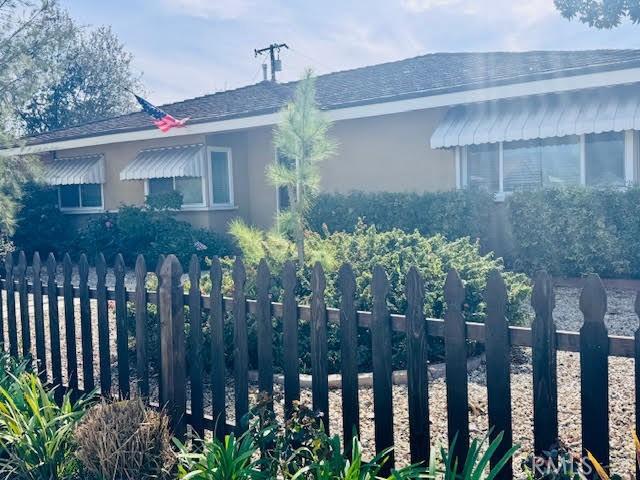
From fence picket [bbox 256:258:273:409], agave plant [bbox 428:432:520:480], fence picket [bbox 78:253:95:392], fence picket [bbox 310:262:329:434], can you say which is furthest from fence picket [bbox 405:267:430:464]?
fence picket [bbox 78:253:95:392]

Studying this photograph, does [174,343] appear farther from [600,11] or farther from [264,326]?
[600,11]

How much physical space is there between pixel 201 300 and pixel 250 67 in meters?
24.1

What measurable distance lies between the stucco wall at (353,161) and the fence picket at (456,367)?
10119 millimetres

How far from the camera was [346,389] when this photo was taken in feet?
10.5

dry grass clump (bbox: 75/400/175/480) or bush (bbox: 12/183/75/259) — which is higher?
bush (bbox: 12/183/75/259)

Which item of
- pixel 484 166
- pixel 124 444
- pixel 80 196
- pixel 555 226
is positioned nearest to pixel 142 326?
pixel 124 444

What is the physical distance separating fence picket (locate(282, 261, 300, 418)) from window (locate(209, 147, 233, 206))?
12823mm

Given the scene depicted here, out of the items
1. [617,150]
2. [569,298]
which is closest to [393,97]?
[617,150]

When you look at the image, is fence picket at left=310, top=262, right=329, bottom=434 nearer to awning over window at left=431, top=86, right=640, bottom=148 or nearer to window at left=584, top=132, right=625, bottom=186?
awning over window at left=431, top=86, right=640, bottom=148

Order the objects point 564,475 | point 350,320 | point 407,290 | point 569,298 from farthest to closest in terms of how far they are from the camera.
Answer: point 569,298, point 350,320, point 407,290, point 564,475

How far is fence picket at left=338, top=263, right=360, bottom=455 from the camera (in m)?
3.15

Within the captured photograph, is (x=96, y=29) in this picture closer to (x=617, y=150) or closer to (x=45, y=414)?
(x=617, y=150)

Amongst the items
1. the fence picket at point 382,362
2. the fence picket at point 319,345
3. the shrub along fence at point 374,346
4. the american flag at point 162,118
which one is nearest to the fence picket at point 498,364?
the shrub along fence at point 374,346

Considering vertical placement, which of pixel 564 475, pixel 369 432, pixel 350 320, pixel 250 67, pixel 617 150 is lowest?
pixel 369 432
